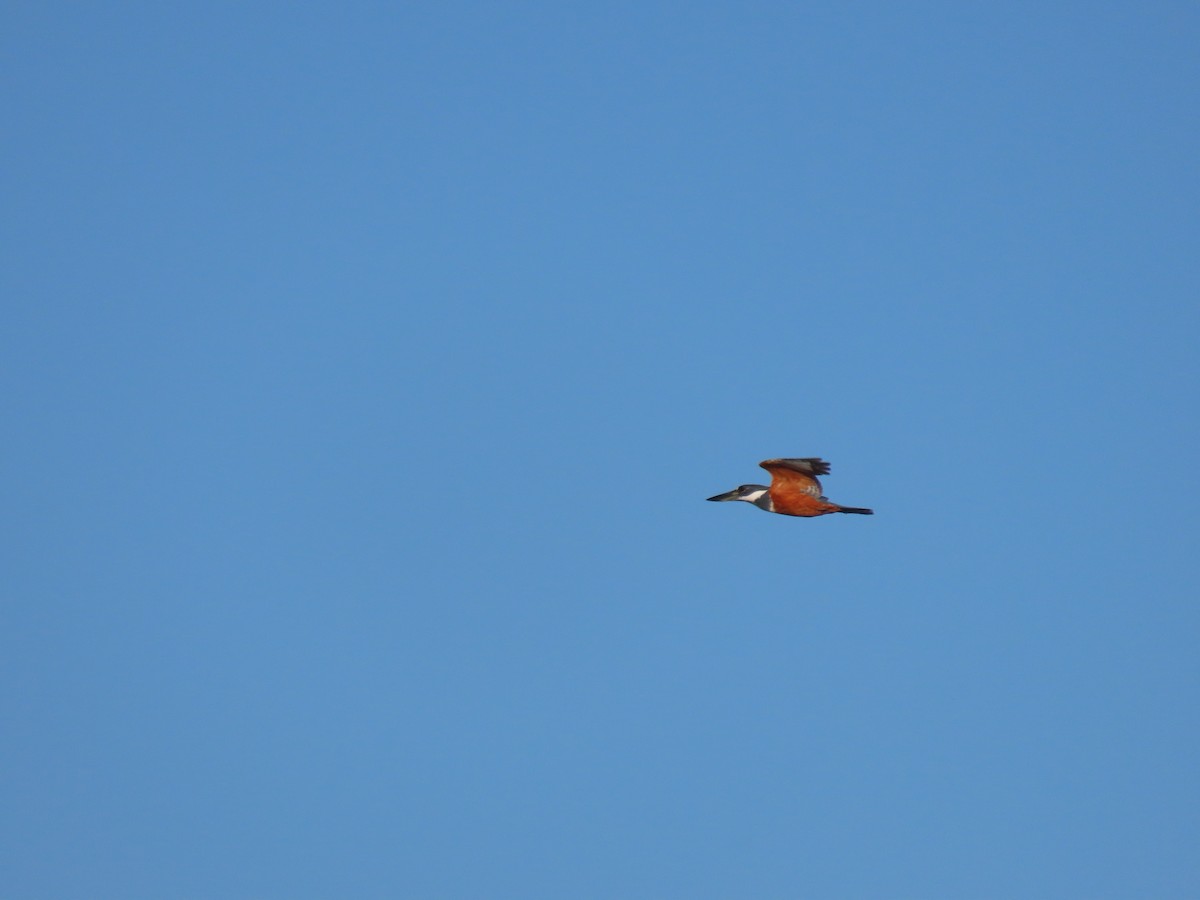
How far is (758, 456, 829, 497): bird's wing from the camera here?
37.4 meters

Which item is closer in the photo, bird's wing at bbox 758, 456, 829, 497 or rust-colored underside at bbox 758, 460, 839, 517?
bird's wing at bbox 758, 456, 829, 497

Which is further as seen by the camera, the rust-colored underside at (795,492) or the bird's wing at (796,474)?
the rust-colored underside at (795,492)

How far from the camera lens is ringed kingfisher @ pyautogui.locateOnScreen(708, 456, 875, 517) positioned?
37.5m

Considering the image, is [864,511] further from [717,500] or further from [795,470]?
[717,500]

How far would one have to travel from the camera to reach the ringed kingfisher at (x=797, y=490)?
123 ft

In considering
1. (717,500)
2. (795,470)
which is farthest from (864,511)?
(717,500)

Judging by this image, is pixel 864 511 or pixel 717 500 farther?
pixel 717 500

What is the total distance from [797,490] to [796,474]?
51 cm

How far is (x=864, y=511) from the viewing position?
37.8 meters

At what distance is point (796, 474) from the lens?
125 ft

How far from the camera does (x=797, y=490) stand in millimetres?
38469

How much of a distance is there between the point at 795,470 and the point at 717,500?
157 inches

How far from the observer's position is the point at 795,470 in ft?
124

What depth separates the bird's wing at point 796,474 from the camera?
3738cm
